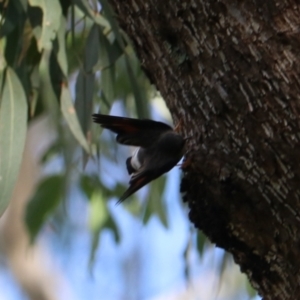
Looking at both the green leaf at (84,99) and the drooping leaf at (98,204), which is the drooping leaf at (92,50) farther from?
the drooping leaf at (98,204)

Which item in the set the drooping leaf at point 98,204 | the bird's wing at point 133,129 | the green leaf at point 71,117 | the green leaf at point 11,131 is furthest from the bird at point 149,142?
the drooping leaf at point 98,204

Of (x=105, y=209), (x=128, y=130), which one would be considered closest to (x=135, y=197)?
(x=105, y=209)

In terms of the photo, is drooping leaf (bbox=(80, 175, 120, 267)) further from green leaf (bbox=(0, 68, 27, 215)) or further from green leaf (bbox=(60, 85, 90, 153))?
green leaf (bbox=(0, 68, 27, 215))

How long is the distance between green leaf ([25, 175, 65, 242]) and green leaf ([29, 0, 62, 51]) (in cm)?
105

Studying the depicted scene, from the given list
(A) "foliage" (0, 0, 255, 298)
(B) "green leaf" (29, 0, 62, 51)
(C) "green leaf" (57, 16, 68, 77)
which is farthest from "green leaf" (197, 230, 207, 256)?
(B) "green leaf" (29, 0, 62, 51)

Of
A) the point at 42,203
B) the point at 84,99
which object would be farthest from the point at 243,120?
the point at 42,203

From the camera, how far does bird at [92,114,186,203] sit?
1.05m

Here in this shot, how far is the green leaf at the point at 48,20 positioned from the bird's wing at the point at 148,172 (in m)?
0.45

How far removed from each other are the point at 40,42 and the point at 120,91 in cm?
87

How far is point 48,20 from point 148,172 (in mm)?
503

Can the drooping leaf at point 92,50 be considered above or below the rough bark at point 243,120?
above

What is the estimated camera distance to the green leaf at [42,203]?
2443 mm

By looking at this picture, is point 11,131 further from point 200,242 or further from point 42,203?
point 42,203

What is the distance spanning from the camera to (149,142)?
3.64 feet
